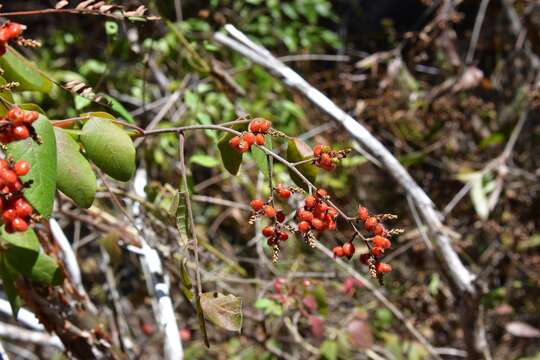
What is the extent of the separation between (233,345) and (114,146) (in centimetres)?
221

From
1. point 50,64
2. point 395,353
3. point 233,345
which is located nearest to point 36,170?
point 395,353

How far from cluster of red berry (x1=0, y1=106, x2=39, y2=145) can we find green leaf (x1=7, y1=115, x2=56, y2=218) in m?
0.06

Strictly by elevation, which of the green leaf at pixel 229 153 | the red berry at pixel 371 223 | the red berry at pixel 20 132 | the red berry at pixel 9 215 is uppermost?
the red berry at pixel 20 132

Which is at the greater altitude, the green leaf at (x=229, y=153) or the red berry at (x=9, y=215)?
the red berry at (x=9, y=215)

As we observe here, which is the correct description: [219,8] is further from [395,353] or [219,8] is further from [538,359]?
[538,359]

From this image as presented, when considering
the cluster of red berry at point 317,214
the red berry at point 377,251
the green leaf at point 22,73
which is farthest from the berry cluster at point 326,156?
the green leaf at point 22,73

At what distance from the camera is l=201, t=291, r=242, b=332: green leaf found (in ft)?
3.05

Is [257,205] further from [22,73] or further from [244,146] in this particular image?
[22,73]

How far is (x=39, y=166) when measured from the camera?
835 mm

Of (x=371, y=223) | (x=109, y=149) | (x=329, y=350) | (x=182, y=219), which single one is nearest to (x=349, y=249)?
(x=371, y=223)

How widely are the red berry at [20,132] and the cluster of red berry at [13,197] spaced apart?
0.05m

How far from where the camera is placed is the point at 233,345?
2.99 meters

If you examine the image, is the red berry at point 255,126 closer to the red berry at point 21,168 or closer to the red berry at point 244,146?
the red berry at point 244,146

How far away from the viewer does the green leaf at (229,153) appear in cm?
102
